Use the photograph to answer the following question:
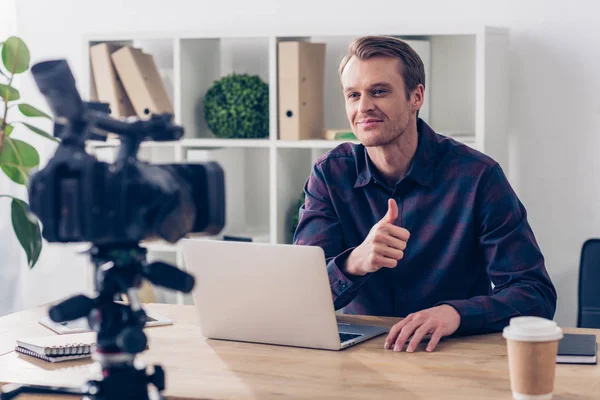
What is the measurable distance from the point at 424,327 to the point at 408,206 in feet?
1.72

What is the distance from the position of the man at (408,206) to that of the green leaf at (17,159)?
0.96 m

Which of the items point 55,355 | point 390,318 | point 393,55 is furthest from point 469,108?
point 55,355

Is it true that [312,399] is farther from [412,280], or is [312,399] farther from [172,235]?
[412,280]

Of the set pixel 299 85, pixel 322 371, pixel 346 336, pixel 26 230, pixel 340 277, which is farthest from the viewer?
pixel 299 85

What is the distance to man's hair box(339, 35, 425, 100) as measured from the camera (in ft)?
7.68

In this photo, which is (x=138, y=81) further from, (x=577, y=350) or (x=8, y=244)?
(x=577, y=350)

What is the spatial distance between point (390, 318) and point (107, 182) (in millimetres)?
1087

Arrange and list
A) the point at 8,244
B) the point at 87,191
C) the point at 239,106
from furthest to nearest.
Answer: the point at 8,244 → the point at 239,106 → the point at 87,191

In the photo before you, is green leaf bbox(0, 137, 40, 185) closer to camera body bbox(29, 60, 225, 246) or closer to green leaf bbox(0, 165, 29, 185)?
green leaf bbox(0, 165, 29, 185)

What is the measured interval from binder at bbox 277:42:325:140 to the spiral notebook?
1.56 metres

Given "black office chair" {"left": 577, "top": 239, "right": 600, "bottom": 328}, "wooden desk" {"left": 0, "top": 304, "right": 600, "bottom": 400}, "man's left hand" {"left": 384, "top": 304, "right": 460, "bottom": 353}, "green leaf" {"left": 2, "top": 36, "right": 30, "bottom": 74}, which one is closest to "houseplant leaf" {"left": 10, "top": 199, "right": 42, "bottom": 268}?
"green leaf" {"left": 2, "top": 36, "right": 30, "bottom": 74}

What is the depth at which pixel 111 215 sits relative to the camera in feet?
3.93

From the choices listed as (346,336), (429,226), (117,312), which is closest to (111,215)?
(117,312)

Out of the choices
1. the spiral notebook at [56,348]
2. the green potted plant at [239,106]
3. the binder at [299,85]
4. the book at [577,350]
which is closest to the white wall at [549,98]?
the binder at [299,85]
